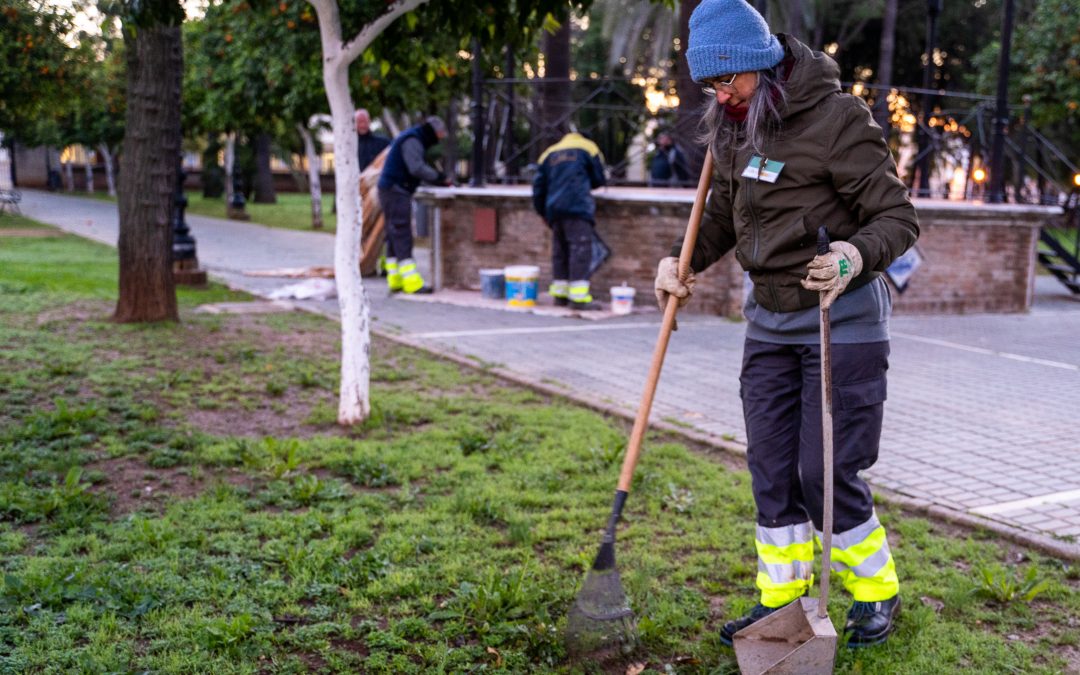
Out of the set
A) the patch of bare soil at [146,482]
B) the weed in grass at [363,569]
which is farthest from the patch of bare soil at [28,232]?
the weed in grass at [363,569]

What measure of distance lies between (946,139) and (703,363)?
22.8 ft

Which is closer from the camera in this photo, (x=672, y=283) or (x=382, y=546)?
(x=672, y=283)

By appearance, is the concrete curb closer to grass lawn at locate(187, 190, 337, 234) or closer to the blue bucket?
the blue bucket

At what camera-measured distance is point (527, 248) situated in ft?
41.7

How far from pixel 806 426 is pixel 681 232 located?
27.0 ft

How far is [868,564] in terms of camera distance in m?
3.56

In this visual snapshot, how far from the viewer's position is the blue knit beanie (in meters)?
→ 3.23

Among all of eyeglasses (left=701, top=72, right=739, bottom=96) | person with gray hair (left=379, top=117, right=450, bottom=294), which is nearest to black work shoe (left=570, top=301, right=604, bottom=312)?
person with gray hair (left=379, top=117, right=450, bottom=294)

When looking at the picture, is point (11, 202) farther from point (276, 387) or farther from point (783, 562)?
point (783, 562)

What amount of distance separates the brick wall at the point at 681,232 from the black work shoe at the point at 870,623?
7.81 metres

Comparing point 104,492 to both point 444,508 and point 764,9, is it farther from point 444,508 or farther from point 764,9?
point 764,9

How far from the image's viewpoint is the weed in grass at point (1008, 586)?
13.0ft

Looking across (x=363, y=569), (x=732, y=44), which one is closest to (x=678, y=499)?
(x=363, y=569)

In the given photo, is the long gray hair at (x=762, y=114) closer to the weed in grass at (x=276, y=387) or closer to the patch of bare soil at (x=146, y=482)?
the patch of bare soil at (x=146, y=482)
